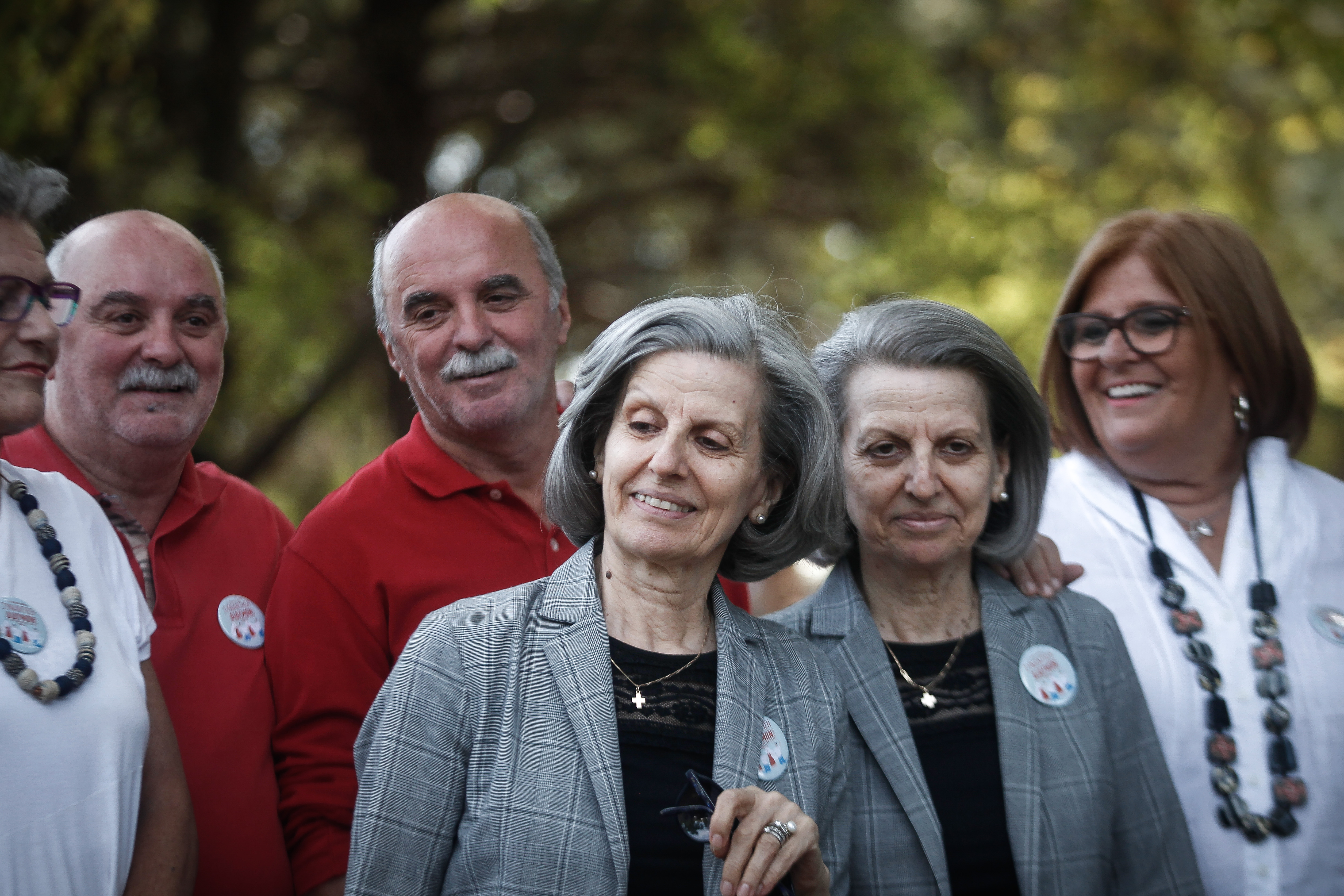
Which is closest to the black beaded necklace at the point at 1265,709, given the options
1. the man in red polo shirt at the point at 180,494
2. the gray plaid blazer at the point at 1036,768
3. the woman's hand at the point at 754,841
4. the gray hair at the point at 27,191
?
the gray plaid blazer at the point at 1036,768

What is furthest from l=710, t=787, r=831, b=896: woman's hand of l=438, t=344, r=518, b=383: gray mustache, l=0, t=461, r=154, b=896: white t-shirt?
l=438, t=344, r=518, b=383: gray mustache

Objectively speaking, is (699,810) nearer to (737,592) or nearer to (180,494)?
(737,592)

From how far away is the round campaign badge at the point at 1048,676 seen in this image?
2787mm

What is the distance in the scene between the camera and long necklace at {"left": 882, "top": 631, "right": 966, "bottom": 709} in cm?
277

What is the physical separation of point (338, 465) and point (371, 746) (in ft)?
34.9

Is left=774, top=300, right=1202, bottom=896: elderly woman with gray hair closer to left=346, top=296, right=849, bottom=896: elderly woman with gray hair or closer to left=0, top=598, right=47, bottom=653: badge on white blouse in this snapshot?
left=346, top=296, right=849, bottom=896: elderly woman with gray hair

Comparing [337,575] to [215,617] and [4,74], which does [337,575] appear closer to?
[215,617]

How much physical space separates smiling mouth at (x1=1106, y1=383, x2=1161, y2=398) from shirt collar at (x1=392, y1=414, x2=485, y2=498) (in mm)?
1874

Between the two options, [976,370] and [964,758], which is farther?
[976,370]

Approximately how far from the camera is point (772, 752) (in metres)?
2.45

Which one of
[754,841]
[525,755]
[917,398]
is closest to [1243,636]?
[917,398]

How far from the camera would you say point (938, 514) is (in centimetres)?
282

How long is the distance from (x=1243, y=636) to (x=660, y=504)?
1.70m

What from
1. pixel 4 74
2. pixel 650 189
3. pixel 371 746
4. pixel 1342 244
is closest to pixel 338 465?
pixel 650 189
